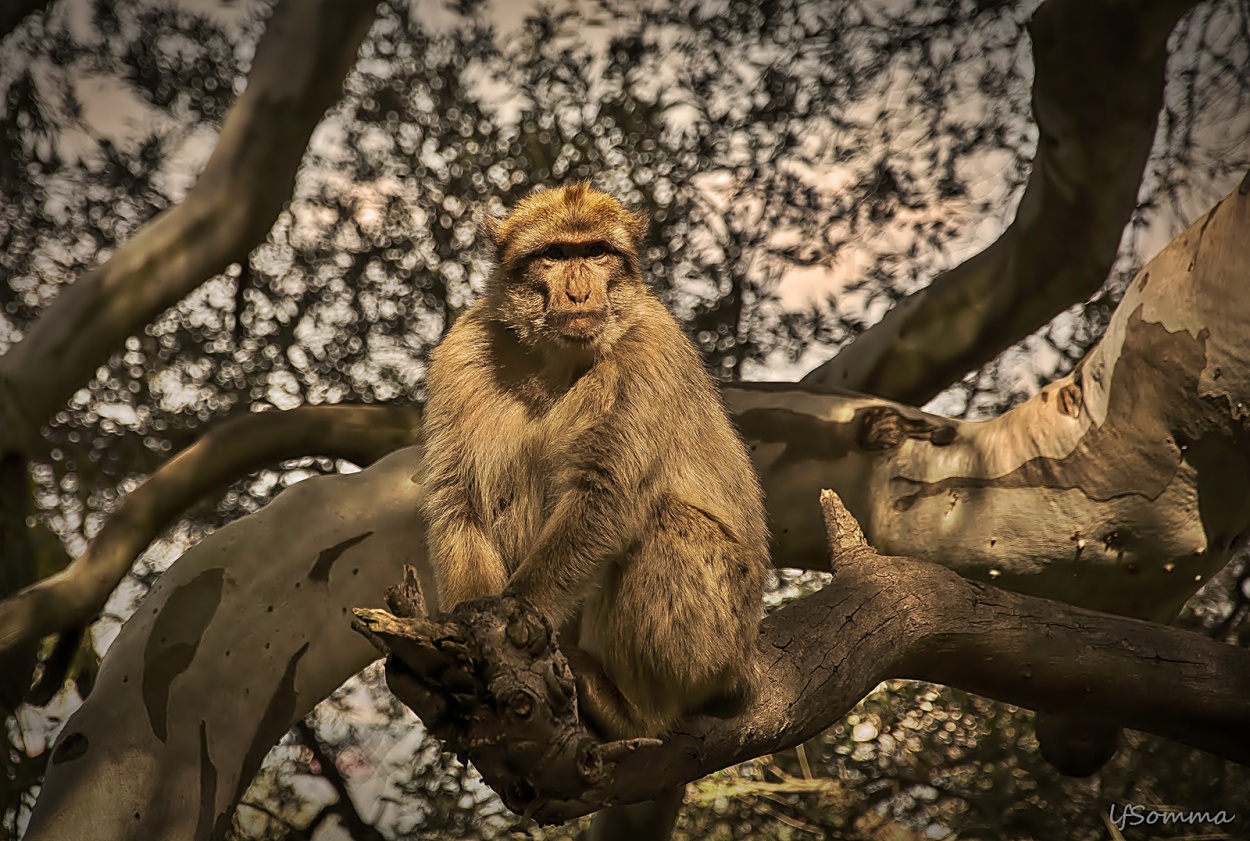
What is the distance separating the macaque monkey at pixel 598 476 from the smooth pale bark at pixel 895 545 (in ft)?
1.83

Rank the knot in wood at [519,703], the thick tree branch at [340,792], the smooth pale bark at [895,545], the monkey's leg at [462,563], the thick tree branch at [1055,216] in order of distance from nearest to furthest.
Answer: the knot in wood at [519,703] → the monkey's leg at [462,563] → the smooth pale bark at [895,545] → the thick tree branch at [1055,216] → the thick tree branch at [340,792]

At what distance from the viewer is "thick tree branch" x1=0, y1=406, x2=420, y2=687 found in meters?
4.93

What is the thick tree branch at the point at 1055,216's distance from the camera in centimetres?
442

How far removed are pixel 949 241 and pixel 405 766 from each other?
15.5 ft

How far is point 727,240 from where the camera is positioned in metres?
6.80

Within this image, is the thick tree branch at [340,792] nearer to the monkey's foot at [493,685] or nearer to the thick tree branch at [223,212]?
the thick tree branch at [223,212]

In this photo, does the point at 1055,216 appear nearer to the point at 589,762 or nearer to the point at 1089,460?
the point at 1089,460

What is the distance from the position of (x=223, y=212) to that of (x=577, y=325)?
3212 millimetres

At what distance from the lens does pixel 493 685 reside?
2.12 m

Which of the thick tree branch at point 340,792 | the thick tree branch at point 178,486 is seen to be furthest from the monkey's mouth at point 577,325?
the thick tree branch at point 340,792

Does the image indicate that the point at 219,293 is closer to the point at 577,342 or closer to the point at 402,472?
the point at 402,472

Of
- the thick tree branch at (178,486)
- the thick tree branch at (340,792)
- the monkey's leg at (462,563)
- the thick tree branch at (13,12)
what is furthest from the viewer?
the thick tree branch at (340,792)

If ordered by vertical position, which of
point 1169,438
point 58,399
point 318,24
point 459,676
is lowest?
point 459,676

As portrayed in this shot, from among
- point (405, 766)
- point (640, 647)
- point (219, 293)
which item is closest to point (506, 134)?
point (219, 293)
